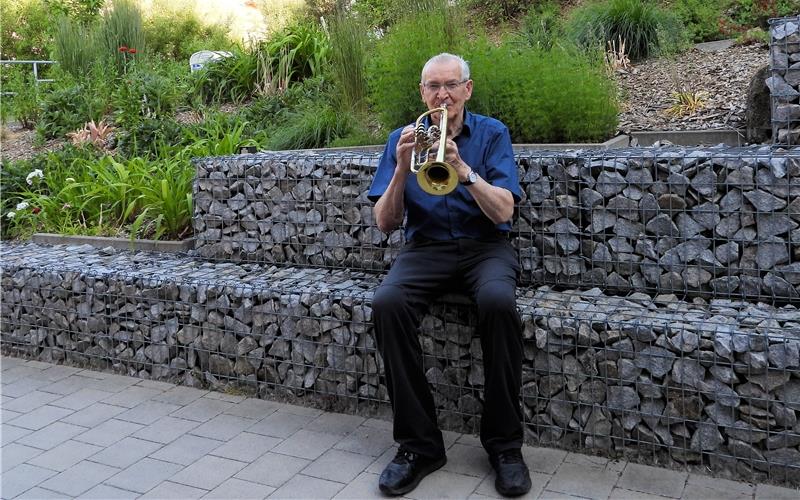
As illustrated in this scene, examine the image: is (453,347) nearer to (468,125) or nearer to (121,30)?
(468,125)

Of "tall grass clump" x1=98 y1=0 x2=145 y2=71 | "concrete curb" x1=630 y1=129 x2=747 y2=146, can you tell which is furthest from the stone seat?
"tall grass clump" x1=98 y1=0 x2=145 y2=71

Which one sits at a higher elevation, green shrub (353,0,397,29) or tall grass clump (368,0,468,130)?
green shrub (353,0,397,29)

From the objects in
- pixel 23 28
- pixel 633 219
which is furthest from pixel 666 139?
pixel 23 28

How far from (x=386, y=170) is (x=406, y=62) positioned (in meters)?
1.68

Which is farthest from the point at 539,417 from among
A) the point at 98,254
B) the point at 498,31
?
the point at 498,31

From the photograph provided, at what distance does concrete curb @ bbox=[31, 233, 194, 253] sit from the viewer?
498 centimetres

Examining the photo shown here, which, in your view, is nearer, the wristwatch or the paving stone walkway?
the paving stone walkway

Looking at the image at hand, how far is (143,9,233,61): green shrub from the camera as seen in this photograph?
12.8 meters

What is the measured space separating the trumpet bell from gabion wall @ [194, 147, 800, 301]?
1.87 feet

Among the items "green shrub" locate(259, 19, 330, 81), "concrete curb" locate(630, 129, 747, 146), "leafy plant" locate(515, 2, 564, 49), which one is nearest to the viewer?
"concrete curb" locate(630, 129, 747, 146)

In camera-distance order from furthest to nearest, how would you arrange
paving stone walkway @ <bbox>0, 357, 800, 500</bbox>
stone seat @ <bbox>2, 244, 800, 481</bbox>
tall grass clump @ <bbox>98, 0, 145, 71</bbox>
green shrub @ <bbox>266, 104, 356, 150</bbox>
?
tall grass clump @ <bbox>98, 0, 145, 71</bbox> → green shrub @ <bbox>266, 104, 356, 150</bbox> → paving stone walkway @ <bbox>0, 357, 800, 500</bbox> → stone seat @ <bbox>2, 244, 800, 481</bbox>

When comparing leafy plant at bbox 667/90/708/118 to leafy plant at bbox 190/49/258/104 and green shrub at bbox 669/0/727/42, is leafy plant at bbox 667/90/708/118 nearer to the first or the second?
green shrub at bbox 669/0/727/42

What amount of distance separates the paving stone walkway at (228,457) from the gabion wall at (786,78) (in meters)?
1.60

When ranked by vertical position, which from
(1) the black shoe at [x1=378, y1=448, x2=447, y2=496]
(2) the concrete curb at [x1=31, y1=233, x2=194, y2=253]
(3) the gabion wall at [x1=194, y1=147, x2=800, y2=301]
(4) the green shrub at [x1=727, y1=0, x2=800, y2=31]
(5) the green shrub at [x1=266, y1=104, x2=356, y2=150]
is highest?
(4) the green shrub at [x1=727, y1=0, x2=800, y2=31]
